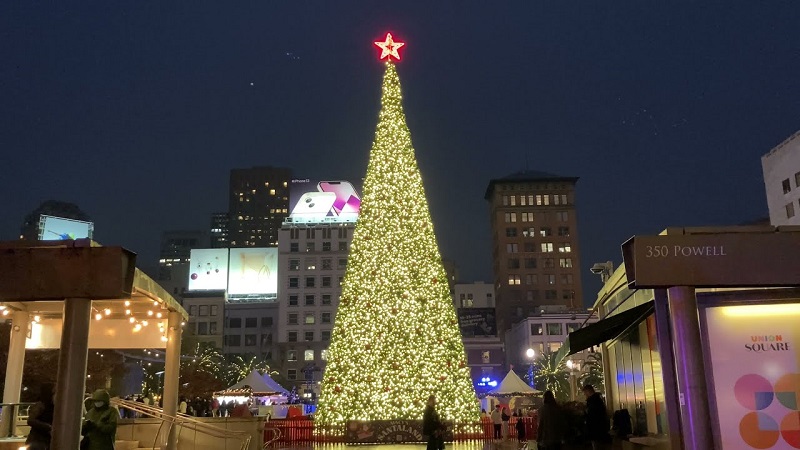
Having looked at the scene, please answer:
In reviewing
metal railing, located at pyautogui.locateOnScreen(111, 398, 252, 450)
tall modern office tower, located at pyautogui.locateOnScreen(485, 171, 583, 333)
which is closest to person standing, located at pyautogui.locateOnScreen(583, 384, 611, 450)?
metal railing, located at pyautogui.locateOnScreen(111, 398, 252, 450)

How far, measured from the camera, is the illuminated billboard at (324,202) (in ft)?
337

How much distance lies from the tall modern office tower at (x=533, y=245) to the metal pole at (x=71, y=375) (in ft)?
349

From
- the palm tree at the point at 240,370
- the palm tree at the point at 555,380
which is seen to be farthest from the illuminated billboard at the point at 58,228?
the palm tree at the point at 555,380

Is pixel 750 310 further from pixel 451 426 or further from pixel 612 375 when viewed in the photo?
pixel 451 426

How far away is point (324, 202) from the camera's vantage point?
10338cm

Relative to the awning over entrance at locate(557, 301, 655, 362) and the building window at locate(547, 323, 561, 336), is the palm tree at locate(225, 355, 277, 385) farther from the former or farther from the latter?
the awning over entrance at locate(557, 301, 655, 362)

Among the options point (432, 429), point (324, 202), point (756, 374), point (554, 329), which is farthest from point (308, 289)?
point (756, 374)

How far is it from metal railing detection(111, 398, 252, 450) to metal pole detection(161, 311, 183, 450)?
8.0 inches

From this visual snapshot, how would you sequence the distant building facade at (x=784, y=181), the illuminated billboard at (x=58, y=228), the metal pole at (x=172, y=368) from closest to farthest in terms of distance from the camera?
the metal pole at (x=172, y=368) → the distant building facade at (x=784, y=181) → the illuminated billboard at (x=58, y=228)

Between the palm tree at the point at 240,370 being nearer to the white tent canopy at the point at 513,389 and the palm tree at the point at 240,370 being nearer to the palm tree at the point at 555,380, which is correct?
the palm tree at the point at 555,380

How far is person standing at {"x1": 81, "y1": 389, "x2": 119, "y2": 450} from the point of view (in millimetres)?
9594

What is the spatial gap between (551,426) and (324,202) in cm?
9247

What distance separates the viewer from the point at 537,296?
11512cm

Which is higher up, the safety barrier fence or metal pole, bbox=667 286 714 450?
metal pole, bbox=667 286 714 450
